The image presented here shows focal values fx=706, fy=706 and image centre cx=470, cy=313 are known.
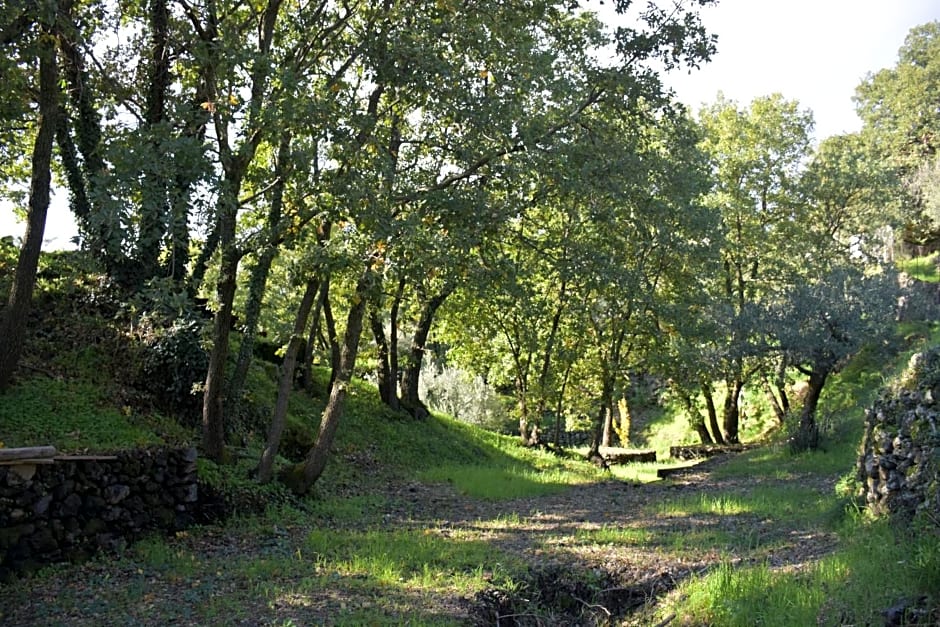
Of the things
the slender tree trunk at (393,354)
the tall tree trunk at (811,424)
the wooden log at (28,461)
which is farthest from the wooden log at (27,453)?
the tall tree trunk at (811,424)

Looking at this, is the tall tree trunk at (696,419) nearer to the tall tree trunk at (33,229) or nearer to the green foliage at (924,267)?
the green foliage at (924,267)

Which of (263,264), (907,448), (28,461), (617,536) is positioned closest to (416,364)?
(263,264)

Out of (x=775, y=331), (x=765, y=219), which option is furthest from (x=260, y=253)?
(x=765, y=219)

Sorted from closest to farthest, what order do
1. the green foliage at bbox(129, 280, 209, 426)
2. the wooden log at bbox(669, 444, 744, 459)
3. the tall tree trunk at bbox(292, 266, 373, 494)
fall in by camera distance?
the tall tree trunk at bbox(292, 266, 373, 494)
the green foliage at bbox(129, 280, 209, 426)
the wooden log at bbox(669, 444, 744, 459)

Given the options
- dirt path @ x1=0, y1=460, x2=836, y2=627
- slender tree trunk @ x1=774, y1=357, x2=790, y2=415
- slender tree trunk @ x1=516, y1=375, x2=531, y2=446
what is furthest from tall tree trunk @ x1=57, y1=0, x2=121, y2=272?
slender tree trunk @ x1=774, y1=357, x2=790, y2=415

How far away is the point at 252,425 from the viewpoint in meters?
14.3

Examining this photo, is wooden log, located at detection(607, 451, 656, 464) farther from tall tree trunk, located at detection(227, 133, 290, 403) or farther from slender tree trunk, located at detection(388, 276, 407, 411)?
tall tree trunk, located at detection(227, 133, 290, 403)

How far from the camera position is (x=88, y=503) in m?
8.16

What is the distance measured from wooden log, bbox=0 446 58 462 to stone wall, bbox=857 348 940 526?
337 inches

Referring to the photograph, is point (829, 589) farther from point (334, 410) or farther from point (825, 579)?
point (334, 410)

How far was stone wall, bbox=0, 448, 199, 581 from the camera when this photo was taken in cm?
736

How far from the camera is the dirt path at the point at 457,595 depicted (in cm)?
633

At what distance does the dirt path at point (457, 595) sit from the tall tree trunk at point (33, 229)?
3.73m

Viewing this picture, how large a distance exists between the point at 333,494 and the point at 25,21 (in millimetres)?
8648
